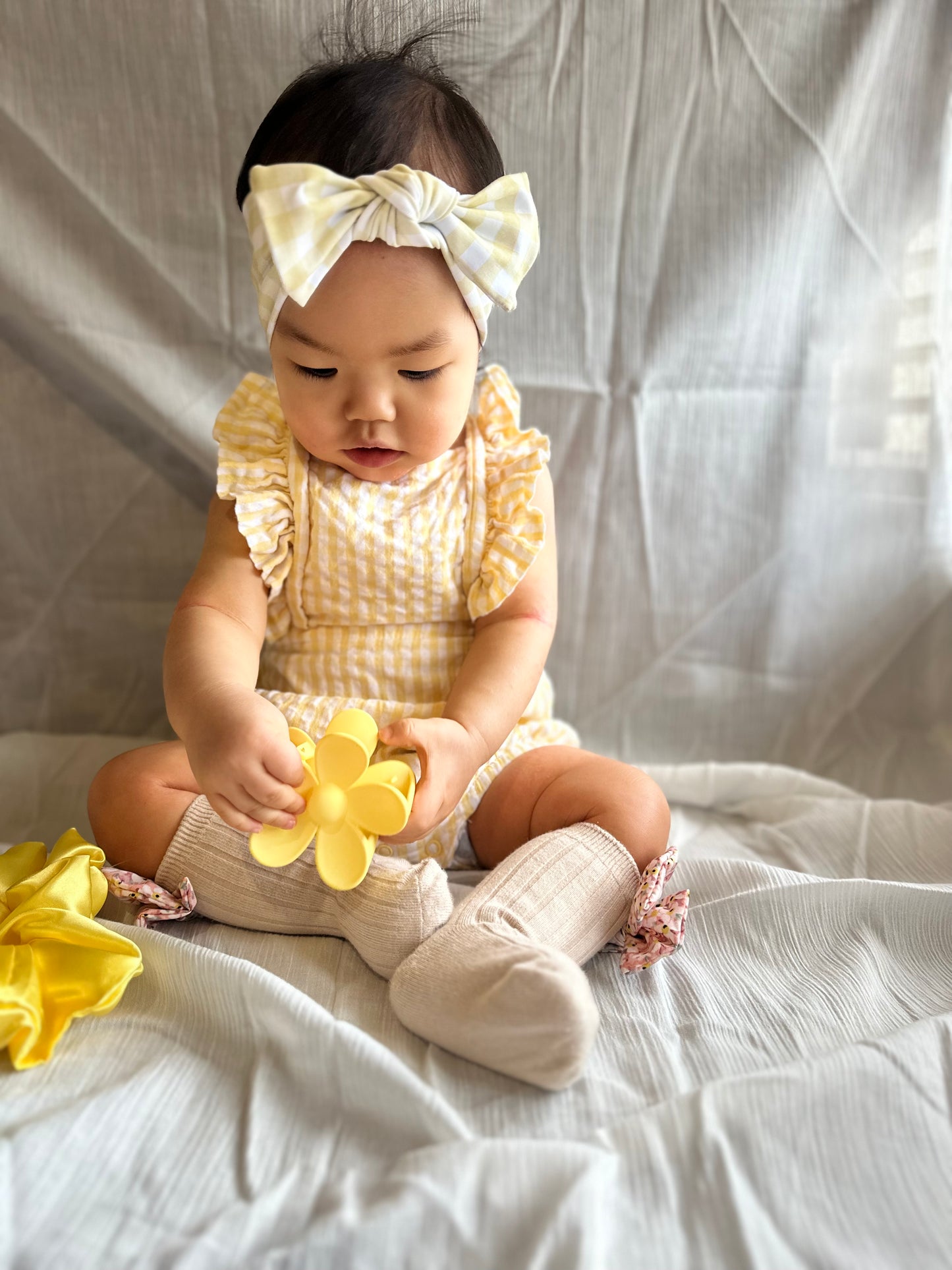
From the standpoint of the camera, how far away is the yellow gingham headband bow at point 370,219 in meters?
0.79

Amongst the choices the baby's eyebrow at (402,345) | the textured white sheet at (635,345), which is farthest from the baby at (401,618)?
the textured white sheet at (635,345)

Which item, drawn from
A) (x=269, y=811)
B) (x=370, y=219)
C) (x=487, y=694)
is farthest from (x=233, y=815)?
(x=370, y=219)

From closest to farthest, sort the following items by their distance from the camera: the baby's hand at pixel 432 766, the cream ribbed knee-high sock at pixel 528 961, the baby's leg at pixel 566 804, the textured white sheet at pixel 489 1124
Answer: the textured white sheet at pixel 489 1124
the cream ribbed knee-high sock at pixel 528 961
the baby's hand at pixel 432 766
the baby's leg at pixel 566 804

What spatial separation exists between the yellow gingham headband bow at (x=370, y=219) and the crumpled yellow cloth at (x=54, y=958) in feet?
1.66

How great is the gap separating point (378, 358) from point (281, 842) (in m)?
0.40

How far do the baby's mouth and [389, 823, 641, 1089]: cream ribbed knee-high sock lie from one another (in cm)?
37

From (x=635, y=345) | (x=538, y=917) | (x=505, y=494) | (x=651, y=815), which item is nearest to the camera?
(x=538, y=917)

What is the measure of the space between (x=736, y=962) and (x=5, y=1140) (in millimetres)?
557

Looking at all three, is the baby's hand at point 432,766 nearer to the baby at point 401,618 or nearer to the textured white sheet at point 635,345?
the baby at point 401,618

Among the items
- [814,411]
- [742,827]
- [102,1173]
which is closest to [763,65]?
[814,411]

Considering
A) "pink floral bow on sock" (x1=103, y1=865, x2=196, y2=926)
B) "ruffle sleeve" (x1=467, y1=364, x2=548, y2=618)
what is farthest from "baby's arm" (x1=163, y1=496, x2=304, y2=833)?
"ruffle sleeve" (x1=467, y1=364, x2=548, y2=618)

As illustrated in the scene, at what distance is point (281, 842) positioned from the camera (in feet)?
2.46

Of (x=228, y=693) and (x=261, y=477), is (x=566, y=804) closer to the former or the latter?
(x=228, y=693)

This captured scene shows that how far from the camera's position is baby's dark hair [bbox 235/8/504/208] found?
2.74ft
